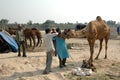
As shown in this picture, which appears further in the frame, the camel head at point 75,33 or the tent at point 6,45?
the tent at point 6,45

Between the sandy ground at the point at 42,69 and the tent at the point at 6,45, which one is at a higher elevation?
the tent at the point at 6,45

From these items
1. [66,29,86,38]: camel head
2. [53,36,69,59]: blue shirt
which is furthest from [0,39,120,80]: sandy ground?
[66,29,86,38]: camel head

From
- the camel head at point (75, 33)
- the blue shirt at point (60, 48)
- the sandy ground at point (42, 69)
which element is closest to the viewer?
the sandy ground at point (42, 69)

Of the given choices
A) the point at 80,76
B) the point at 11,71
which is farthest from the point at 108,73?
the point at 11,71

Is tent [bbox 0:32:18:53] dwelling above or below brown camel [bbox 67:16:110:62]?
below

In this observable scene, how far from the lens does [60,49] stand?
12359 millimetres

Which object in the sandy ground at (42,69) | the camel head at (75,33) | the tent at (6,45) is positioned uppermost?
the camel head at (75,33)

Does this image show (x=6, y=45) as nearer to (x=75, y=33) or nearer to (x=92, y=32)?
(x=92, y=32)

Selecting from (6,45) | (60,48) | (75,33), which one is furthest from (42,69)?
(6,45)

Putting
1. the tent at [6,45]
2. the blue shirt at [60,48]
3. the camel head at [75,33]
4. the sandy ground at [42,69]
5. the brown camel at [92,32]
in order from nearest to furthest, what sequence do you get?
the sandy ground at [42,69]
the camel head at [75,33]
the brown camel at [92,32]
the blue shirt at [60,48]
the tent at [6,45]

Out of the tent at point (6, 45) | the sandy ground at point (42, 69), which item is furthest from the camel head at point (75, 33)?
the tent at point (6, 45)

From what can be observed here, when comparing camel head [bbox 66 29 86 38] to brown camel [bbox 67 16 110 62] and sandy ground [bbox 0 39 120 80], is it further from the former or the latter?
sandy ground [bbox 0 39 120 80]

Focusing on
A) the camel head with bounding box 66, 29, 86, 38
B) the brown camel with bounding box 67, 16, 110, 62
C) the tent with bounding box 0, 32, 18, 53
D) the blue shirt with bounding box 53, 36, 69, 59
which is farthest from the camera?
the tent with bounding box 0, 32, 18, 53

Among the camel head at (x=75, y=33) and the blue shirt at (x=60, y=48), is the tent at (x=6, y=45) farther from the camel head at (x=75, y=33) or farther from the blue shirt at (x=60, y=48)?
the camel head at (x=75, y=33)
